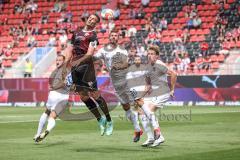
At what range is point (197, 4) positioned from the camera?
45.7 metres

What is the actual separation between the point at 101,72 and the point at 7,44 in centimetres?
1132

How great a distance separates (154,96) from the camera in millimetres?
16016

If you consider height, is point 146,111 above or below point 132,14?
below

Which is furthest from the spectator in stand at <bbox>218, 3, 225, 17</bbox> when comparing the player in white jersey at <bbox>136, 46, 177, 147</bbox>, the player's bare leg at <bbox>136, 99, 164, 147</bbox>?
the player's bare leg at <bbox>136, 99, 164, 147</bbox>

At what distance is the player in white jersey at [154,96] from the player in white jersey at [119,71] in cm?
36

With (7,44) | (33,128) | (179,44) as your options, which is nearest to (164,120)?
(33,128)

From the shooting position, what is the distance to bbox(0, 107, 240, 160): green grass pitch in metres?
13.2

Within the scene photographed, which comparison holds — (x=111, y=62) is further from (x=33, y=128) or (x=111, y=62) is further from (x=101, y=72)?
(x=101, y=72)

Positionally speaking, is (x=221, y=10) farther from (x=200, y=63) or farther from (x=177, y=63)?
(x=177, y=63)

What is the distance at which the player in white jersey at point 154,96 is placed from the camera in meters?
15.1

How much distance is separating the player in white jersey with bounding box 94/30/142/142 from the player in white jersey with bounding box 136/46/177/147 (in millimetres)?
364

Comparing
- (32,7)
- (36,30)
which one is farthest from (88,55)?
(32,7)

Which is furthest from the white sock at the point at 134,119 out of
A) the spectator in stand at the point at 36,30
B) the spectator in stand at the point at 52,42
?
the spectator in stand at the point at 36,30

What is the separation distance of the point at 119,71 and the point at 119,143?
5.99ft
